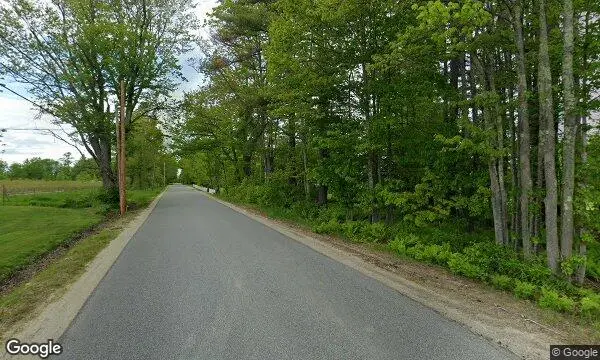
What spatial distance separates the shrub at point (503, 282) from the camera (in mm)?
5727

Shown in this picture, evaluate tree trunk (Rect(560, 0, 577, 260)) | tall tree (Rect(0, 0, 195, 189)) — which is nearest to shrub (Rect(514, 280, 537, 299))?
tree trunk (Rect(560, 0, 577, 260))

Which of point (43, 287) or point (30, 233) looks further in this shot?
point (30, 233)

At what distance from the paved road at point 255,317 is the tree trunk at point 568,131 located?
3.29m

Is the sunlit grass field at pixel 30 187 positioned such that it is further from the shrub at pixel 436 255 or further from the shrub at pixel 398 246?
the shrub at pixel 436 255

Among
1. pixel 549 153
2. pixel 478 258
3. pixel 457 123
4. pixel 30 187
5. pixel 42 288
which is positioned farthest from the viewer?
pixel 30 187

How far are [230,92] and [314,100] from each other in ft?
40.8

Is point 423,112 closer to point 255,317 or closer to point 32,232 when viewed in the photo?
point 255,317

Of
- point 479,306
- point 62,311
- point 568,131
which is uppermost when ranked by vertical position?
point 568,131

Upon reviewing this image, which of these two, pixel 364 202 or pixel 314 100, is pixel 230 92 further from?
pixel 364 202

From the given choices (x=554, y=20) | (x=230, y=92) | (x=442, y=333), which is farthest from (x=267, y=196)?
(x=442, y=333)

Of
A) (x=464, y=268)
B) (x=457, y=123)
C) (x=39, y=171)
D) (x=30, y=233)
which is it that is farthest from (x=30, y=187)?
(x=39, y=171)

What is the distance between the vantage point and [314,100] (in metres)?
12.2

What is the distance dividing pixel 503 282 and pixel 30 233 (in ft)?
40.7

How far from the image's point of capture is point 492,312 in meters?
4.57
